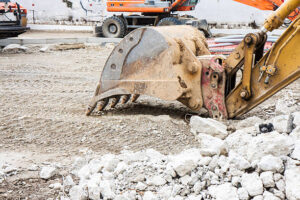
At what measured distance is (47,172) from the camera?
268 centimetres

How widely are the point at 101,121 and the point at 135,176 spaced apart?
51.8 inches

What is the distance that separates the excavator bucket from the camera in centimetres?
352

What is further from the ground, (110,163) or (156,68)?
(156,68)

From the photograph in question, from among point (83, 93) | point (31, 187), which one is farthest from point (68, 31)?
point (31, 187)

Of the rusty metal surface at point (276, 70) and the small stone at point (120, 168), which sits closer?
the small stone at point (120, 168)

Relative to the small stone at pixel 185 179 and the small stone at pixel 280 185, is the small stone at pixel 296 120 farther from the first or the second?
the small stone at pixel 185 179

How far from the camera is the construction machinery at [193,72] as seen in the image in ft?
10.9

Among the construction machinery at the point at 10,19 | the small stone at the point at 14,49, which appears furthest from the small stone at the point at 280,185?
the construction machinery at the point at 10,19

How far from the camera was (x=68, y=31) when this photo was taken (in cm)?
1510

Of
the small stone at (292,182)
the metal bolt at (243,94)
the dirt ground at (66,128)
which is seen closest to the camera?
the small stone at (292,182)

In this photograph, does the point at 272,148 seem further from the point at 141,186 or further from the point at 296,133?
the point at 141,186

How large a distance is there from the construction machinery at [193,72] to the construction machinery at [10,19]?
6.52 metres

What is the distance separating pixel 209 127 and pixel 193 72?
56 cm

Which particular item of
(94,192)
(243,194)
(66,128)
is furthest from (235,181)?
(66,128)
